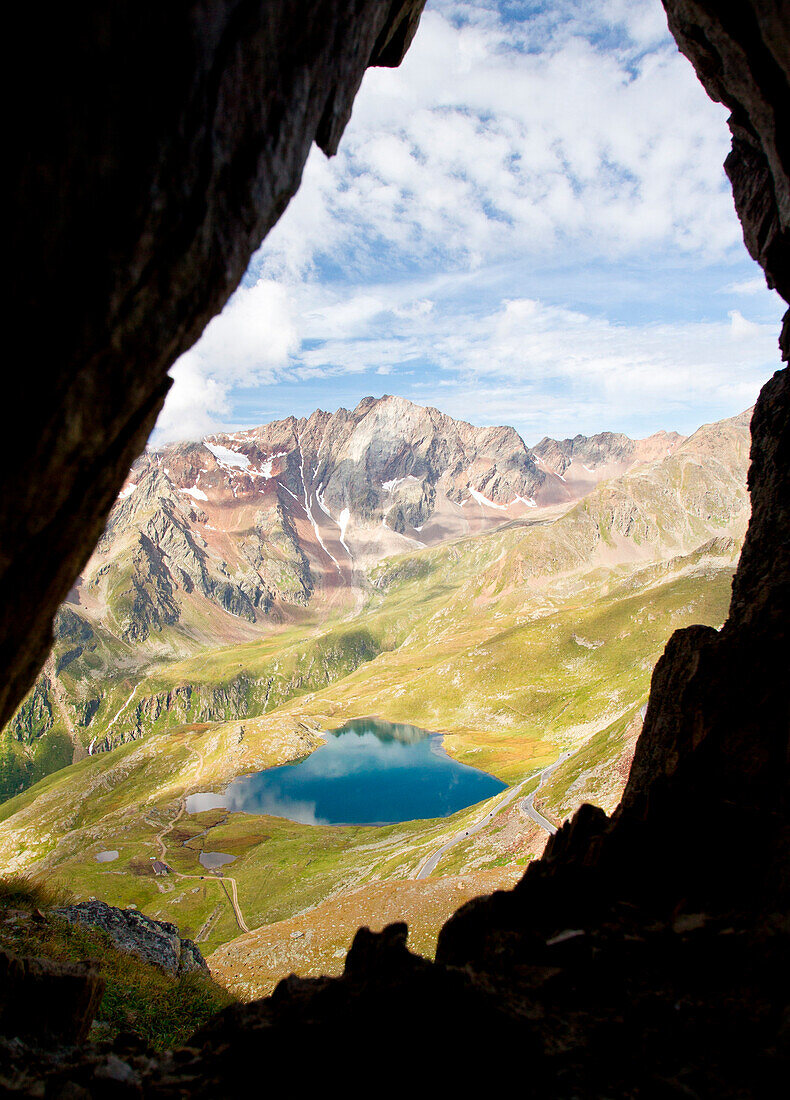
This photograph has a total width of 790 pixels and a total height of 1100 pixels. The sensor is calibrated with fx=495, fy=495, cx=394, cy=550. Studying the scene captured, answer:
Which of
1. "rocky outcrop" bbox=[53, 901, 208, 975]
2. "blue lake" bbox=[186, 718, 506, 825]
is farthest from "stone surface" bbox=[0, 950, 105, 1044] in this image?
"blue lake" bbox=[186, 718, 506, 825]

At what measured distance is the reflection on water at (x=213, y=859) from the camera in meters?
100

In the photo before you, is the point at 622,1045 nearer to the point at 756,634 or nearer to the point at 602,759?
the point at 756,634

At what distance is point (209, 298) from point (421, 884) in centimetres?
5643

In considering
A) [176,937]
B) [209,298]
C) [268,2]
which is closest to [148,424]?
[209,298]

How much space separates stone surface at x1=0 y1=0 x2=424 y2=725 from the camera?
5.89m

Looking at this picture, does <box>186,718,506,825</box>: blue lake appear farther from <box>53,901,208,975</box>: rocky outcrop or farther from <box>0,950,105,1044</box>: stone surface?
<box>0,950,105,1044</box>: stone surface

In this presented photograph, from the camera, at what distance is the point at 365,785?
147 m

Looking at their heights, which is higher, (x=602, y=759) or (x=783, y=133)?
(x=783, y=133)

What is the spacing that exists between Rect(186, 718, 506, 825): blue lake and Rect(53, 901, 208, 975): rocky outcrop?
101 metres

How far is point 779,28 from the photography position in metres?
10.2

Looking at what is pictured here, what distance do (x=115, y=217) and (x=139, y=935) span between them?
104 feet

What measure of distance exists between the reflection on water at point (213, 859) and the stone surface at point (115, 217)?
113 meters

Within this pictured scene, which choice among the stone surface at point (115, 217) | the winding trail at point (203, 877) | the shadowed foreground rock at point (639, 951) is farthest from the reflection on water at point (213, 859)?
the stone surface at point (115, 217)

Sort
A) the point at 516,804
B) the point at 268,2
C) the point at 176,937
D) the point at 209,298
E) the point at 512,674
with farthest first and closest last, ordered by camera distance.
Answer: the point at 512,674 < the point at 516,804 < the point at 176,937 < the point at 209,298 < the point at 268,2
